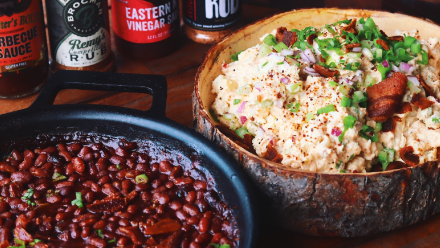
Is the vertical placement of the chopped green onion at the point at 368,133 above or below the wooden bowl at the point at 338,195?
above

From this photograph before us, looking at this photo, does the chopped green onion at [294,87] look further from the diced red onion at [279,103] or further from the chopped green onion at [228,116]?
the chopped green onion at [228,116]

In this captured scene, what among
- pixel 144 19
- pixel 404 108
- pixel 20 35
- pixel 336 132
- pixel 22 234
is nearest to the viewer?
pixel 22 234

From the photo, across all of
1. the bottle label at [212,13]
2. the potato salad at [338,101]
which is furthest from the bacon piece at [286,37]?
the bottle label at [212,13]

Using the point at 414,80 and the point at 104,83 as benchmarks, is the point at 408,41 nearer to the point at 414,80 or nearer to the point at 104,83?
the point at 414,80

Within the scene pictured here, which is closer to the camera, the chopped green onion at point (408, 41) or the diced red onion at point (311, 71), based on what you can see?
the diced red onion at point (311, 71)

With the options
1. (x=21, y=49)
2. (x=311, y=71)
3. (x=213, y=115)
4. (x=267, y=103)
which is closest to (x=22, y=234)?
(x=213, y=115)

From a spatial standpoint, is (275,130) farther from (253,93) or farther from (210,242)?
(210,242)
